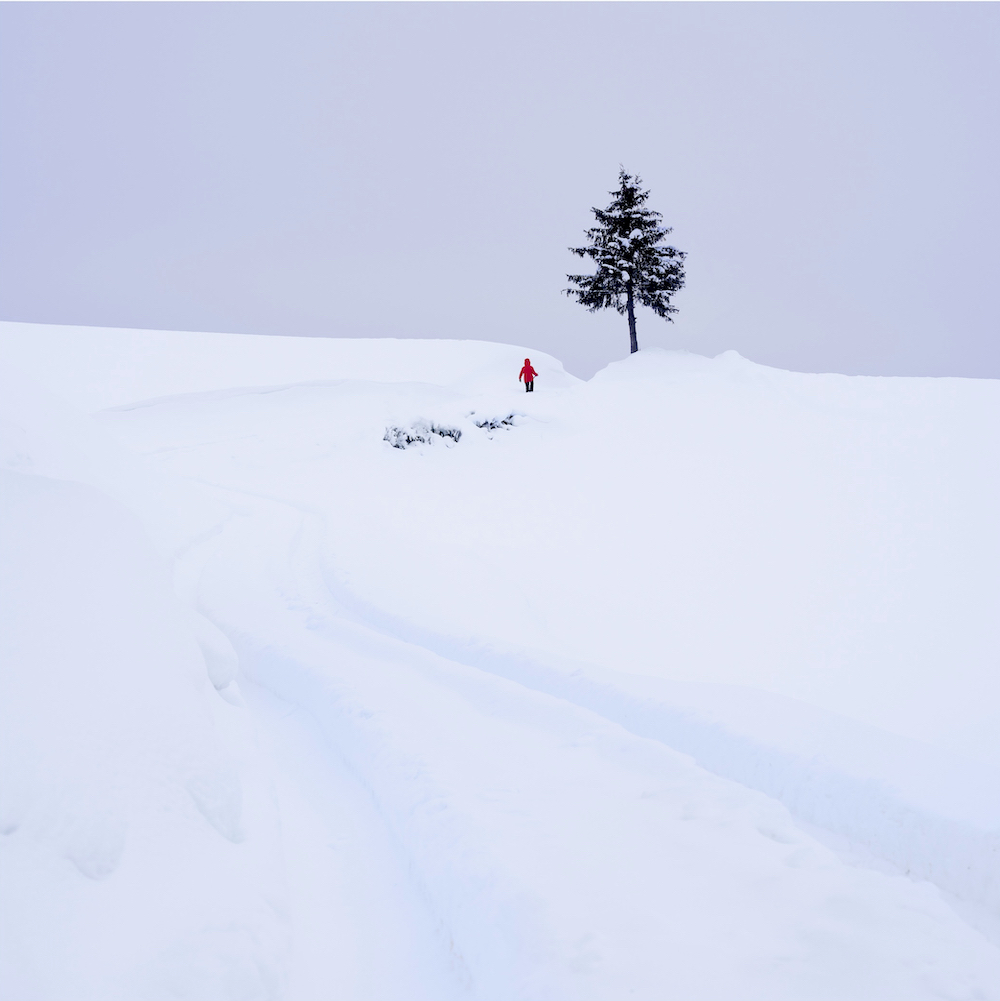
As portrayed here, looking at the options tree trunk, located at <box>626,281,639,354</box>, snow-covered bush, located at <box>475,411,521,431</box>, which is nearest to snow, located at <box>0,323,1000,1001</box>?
snow-covered bush, located at <box>475,411,521,431</box>

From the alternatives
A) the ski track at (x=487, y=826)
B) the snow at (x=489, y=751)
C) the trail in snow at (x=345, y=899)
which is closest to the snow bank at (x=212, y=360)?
the snow at (x=489, y=751)

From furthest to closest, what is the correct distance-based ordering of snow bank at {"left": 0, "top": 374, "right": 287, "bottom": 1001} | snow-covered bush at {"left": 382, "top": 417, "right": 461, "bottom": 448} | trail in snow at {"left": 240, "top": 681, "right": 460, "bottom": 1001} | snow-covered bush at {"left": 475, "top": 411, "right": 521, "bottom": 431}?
snow-covered bush at {"left": 475, "top": 411, "right": 521, "bottom": 431} → snow-covered bush at {"left": 382, "top": 417, "right": 461, "bottom": 448} → trail in snow at {"left": 240, "top": 681, "right": 460, "bottom": 1001} → snow bank at {"left": 0, "top": 374, "right": 287, "bottom": 1001}

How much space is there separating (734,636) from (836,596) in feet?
5.96

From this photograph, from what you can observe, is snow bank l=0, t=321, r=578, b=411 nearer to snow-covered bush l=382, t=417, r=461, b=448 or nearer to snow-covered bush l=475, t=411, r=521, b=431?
snow-covered bush l=382, t=417, r=461, b=448

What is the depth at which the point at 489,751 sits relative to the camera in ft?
13.1

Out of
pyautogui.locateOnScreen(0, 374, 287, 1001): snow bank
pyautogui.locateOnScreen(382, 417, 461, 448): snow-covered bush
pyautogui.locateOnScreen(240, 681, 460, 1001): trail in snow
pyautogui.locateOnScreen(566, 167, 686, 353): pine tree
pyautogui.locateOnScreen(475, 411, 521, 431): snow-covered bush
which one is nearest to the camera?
pyautogui.locateOnScreen(0, 374, 287, 1001): snow bank

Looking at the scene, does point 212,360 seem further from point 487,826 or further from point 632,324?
point 487,826

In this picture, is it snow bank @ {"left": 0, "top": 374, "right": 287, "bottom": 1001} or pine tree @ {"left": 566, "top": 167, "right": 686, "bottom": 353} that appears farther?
pine tree @ {"left": 566, "top": 167, "right": 686, "bottom": 353}

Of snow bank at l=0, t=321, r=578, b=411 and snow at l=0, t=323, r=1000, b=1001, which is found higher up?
snow bank at l=0, t=321, r=578, b=411

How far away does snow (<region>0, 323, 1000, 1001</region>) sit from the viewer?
8.00 ft

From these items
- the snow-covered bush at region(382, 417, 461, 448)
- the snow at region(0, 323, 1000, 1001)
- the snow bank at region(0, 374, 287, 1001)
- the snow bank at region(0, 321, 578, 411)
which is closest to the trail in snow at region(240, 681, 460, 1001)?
the snow at region(0, 323, 1000, 1001)

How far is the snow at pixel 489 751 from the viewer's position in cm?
244

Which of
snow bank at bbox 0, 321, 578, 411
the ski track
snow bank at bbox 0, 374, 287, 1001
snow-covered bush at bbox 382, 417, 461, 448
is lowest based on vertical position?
the ski track

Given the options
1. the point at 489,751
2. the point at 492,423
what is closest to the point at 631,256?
the point at 492,423
